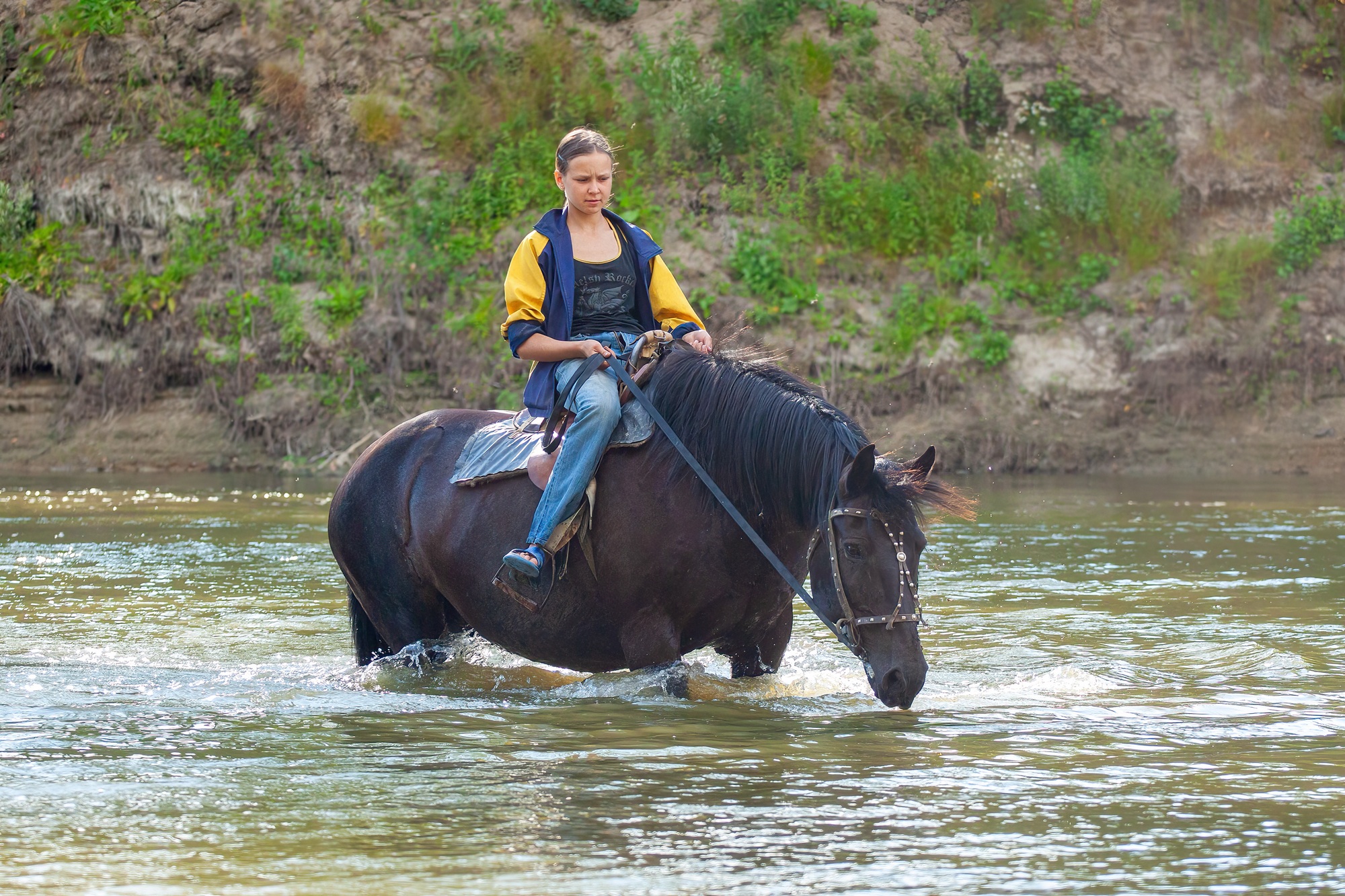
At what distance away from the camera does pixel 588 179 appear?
5.56 m

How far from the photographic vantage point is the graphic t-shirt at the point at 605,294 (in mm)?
5703

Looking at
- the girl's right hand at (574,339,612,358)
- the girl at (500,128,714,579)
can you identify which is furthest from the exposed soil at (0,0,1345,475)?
the girl's right hand at (574,339,612,358)

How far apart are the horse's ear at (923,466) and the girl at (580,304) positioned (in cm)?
107

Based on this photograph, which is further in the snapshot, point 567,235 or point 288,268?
point 288,268

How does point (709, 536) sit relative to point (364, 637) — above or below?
above

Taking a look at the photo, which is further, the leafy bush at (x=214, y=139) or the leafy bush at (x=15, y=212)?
the leafy bush at (x=214, y=139)

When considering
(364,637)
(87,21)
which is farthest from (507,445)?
(87,21)

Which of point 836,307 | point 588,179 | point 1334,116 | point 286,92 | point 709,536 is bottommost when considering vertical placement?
point 709,536

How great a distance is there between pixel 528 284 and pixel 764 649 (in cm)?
171

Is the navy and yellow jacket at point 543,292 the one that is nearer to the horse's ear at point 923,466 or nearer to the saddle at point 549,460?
the saddle at point 549,460

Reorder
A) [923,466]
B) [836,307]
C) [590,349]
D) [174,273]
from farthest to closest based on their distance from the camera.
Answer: [174,273], [836,307], [590,349], [923,466]

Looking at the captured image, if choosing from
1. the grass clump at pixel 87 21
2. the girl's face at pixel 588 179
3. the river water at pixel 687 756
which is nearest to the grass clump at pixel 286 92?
the grass clump at pixel 87 21

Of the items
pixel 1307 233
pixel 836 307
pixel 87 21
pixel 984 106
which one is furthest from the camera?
pixel 87 21

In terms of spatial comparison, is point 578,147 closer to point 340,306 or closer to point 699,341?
point 699,341
